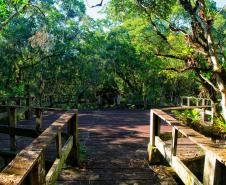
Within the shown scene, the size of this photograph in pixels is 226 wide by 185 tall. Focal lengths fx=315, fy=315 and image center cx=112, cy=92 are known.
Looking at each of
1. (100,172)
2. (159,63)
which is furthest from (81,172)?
(159,63)

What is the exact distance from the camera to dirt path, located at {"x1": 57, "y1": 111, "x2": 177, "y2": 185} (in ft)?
18.3

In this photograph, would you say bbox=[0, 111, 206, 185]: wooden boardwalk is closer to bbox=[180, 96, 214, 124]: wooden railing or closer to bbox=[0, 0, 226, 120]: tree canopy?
bbox=[180, 96, 214, 124]: wooden railing

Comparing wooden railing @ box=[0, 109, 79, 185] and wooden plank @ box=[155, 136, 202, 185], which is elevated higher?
wooden railing @ box=[0, 109, 79, 185]

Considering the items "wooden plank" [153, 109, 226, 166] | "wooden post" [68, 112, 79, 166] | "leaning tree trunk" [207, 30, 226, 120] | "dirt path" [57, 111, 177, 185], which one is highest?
"leaning tree trunk" [207, 30, 226, 120]

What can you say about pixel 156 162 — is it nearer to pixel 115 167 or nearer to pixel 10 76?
pixel 115 167

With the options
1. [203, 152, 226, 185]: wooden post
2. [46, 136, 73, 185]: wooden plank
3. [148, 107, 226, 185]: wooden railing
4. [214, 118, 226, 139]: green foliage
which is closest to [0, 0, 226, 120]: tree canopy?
[214, 118, 226, 139]: green foliage

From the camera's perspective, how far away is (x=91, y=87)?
890 inches

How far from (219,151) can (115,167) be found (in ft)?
11.6

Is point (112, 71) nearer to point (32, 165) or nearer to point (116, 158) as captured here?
point (116, 158)

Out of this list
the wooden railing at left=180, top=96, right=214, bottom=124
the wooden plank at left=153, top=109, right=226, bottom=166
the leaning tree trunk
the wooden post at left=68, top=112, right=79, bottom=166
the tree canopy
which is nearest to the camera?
the wooden plank at left=153, top=109, right=226, bottom=166

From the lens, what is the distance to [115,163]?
662 cm

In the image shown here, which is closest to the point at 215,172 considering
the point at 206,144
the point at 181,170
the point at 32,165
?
the point at 206,144

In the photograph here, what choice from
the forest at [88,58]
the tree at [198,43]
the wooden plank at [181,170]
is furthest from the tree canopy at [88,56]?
the wooden plank at [181,170]

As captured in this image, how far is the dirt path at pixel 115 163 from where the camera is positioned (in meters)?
5.58
